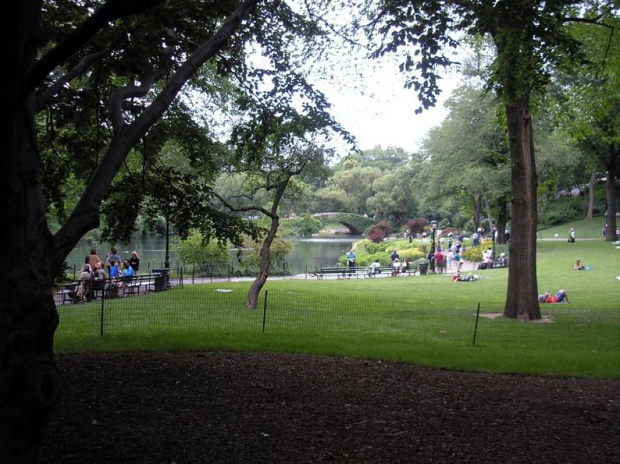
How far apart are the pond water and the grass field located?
16462 millimetres

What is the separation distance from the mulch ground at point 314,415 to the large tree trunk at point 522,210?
661 centimetres

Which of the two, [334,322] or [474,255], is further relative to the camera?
[474,255]

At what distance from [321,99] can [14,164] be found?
20.1ft

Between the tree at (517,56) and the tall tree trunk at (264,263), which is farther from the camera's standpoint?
the tall tree trunk at (264,263)

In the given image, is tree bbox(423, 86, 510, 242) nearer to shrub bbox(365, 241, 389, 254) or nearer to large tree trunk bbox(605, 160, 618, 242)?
large tree trunk bbox(605, 160, 618, 242)

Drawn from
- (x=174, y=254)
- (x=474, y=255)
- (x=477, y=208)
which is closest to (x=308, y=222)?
(x=474, y=255)

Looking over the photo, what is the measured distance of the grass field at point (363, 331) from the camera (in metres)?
8.53

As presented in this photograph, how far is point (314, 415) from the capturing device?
17.3 feet

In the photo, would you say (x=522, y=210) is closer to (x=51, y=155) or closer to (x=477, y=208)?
(x=51, y=155)

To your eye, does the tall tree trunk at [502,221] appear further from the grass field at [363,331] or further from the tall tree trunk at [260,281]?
the tall tree trunk at [260,281]

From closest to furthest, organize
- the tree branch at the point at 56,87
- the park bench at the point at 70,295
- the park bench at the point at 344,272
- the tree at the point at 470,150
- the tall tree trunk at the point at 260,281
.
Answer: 1. the tree branch at the point at 56,87
2. the tall tree trunk at the point at 260,281
3. the park bench at the point at 70,295
4. the park bench at the point at 344,272
5. the tree at the point at 470,150

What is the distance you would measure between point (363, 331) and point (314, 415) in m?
5.69

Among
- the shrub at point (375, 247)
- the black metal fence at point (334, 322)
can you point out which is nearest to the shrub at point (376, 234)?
the shrub at point (375, 247)

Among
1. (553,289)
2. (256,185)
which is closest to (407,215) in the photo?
(553,289)
